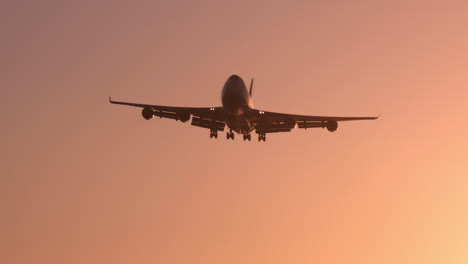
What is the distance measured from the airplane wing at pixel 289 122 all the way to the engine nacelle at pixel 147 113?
10573mm

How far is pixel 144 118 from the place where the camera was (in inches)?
4262

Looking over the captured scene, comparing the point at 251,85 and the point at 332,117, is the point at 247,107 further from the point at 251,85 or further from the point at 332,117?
the point at 251,85

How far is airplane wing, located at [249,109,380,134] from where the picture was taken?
360 feet

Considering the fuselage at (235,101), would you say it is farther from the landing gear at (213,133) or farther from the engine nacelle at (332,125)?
the engine nacelle at (332,125)

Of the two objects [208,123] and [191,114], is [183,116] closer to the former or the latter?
[191,114]

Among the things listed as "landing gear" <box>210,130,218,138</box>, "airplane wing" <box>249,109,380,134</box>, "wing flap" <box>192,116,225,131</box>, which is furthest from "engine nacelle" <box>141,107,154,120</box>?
"airplane wing" <box>249,109,380,134</box>

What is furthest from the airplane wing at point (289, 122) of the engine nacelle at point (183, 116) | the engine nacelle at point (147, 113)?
the engine nacelle at point (147, 113)

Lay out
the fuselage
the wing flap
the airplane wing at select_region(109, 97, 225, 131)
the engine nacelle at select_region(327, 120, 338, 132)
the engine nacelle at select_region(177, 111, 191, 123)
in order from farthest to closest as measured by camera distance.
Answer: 1. the engine nacelle at select_region(327, 120, 338, 132)
2. the wing flap
3. the engine nacelle at select_region(177, 111, 191, 123)
4. the airplane wing at select_region(109, 97, 225, 131)
5. the fuselage

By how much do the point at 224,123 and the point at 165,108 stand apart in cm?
680

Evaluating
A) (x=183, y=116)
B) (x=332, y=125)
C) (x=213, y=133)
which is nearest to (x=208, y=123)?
(x=213, y=133)

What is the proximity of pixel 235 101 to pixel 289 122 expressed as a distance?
10930mm

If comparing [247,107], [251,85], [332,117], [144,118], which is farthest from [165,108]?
[251,85]

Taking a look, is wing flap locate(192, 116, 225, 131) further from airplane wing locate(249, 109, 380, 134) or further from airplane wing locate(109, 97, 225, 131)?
airplane wing locate(249, 109, 380, 134)

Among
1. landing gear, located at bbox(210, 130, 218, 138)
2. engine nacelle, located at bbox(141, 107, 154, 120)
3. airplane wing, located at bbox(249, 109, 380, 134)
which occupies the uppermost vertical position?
airplane wing, located at bbox(249, 109, 380, 134)
